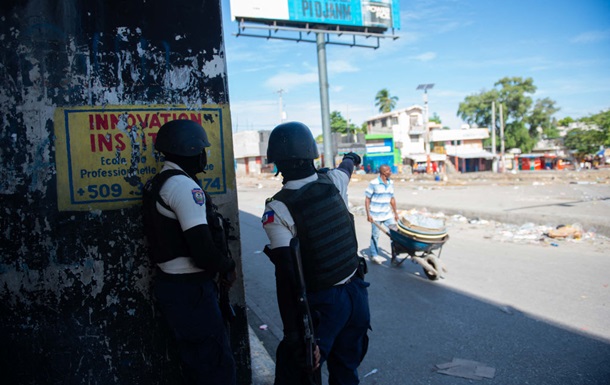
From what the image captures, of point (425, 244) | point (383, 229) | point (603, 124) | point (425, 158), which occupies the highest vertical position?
point (603, 124)

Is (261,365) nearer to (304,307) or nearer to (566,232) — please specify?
(304,307)

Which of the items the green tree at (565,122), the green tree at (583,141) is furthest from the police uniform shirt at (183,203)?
the green tree at (565,122)

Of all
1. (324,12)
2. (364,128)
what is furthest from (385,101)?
(324,12)

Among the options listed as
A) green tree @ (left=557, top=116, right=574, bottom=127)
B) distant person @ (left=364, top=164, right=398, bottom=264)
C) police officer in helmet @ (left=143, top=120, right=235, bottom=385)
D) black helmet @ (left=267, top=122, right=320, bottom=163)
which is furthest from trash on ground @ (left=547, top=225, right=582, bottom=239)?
green tree @ (left=557, top=116, right=574, bottom=127)

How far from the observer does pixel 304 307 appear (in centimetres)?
210

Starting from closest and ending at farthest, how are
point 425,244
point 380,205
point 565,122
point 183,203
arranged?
1. point 183,203
2. point 425,244
3. point 380,205
4. point 565,122

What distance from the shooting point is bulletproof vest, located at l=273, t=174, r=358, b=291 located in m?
2.18

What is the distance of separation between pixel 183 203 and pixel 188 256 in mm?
314

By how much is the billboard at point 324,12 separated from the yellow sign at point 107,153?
1701cm

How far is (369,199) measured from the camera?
7516mm

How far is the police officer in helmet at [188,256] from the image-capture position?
2.10 meters

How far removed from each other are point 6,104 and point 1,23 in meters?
0.45

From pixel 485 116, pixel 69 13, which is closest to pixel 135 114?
pixel 69 13

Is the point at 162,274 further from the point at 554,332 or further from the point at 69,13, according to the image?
the point at 554,332
